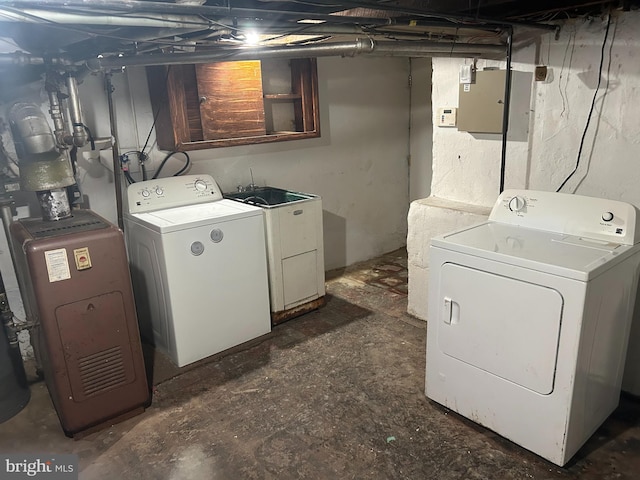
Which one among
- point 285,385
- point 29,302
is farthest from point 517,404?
point 29,302

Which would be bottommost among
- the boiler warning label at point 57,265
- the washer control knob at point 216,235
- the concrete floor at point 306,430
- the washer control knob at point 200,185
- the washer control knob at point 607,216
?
the concrete floor at point 306,430

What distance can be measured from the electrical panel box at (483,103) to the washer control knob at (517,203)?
1.93 feet

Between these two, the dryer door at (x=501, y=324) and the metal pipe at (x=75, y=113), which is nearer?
the dryer door at (x=501, y=324)

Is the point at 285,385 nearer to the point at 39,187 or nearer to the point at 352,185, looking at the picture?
the point at 39,187

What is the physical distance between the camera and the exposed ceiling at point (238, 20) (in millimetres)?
1516

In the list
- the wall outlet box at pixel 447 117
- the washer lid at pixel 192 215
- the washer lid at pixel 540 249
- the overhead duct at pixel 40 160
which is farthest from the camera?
the wall outlet box at pixel 447 117

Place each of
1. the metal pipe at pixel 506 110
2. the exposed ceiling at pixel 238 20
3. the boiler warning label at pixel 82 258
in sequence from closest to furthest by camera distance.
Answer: the exposed ceiling at pixel 238 20
the boiler warning label at pixel 82 258
the metal pipe at pixel 506 110

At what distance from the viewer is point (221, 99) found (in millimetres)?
3217

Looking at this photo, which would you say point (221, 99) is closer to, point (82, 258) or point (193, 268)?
point (193, 268)

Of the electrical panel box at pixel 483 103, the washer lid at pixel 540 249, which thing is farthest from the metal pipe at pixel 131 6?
the electrical panel box at pixel 483 103

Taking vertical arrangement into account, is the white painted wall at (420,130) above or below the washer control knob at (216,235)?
above

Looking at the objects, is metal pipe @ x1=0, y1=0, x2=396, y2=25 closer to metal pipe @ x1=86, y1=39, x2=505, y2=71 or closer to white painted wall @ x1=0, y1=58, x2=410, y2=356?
metal pipe @ x1=86, y1=39, x2=505, y2=71

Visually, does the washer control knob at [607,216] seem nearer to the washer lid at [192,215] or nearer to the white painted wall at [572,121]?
the white painted wall at [572,121]

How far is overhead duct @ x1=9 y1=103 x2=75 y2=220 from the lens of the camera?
87.7 inches
